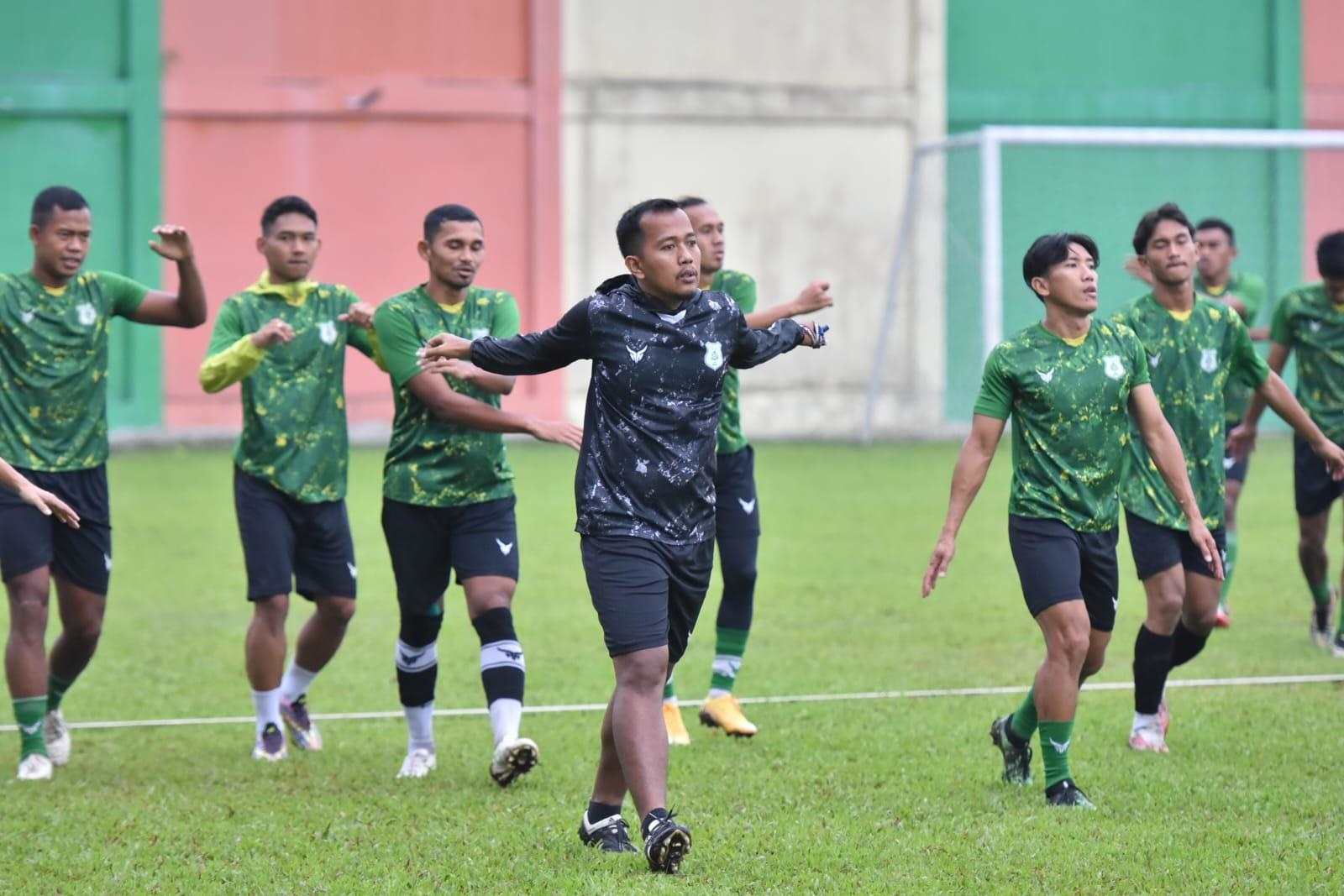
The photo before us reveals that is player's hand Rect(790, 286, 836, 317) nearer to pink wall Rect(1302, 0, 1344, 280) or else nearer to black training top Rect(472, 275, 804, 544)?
black training top Rect(472, 275, 804, 544)

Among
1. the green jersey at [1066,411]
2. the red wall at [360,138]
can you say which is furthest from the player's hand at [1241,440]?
the red wall at [360,138]

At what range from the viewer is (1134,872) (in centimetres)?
574

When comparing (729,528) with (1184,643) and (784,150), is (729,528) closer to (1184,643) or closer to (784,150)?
(1184,643)

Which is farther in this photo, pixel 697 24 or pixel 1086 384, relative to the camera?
pixel 697 24

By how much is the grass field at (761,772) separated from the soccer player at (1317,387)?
0.46 meters

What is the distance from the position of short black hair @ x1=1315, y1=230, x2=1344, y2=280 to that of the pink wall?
1741 cm

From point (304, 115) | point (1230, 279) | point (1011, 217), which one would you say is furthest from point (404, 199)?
point (1230, 279)

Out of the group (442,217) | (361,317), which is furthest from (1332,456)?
(361,317)

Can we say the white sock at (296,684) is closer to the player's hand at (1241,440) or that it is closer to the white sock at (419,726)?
the white sock at (419,726)

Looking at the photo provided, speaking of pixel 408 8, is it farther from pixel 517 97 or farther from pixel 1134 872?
pixel 1134 872

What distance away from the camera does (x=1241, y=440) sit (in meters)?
10.2

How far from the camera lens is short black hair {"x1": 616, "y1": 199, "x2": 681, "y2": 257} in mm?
6004

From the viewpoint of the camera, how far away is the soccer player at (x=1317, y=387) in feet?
33.0

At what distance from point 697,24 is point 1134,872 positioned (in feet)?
66.5
